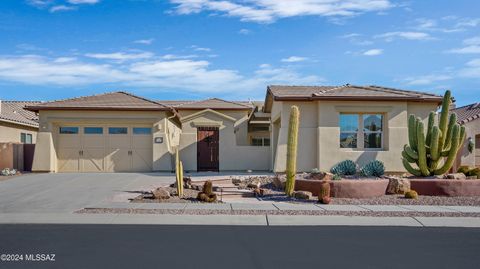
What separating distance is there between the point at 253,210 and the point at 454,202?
22.8 ft

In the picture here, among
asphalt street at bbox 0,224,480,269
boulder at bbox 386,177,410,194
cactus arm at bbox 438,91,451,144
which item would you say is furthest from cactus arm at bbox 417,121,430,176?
asphalt street at bbox 0,224,480,269

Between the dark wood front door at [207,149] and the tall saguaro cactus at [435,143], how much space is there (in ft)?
37.4

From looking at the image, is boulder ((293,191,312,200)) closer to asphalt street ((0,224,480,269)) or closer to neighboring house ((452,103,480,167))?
asphalt street ((0,224,480,269))

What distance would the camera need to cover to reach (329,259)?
7.32m

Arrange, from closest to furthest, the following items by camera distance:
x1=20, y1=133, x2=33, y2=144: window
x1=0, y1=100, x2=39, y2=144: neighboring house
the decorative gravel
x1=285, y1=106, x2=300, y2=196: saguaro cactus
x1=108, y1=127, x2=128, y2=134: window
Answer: the decorative gravel, x1=285, y1=106, x2=300, y2=196: saguaro cactus, x1=108, y1=127, x2=128, y2=134: window, x1=0, y1=100, x2=39, y2=144: neighboring house, x1=20, y1=133, x2=33, y2=144: window

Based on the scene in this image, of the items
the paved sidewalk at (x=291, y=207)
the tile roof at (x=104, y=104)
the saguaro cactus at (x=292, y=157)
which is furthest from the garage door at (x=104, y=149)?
the paved sidewalk at (x=291, y=207)

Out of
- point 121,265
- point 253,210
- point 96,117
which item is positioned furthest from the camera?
point 96,117

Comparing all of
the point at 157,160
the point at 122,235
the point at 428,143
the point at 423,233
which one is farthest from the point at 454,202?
the point at 157,160

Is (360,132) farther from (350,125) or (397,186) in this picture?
(397,186)

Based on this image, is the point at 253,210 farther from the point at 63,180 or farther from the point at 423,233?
the point at 63,180

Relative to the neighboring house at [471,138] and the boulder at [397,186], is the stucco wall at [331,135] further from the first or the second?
the neighboring house at [471,138]

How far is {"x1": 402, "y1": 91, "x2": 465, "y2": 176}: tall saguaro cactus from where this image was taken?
17.3 metres

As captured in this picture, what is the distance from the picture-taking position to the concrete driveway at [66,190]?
13.6m

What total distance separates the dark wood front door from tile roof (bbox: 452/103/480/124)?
14.9 metres
